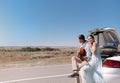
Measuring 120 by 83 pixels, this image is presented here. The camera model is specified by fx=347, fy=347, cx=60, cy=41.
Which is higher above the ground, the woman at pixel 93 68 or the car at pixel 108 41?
the car at pixel 108 41

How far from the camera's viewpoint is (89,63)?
8.48 m

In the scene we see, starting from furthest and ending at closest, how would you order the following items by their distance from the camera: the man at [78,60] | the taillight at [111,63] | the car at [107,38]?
the car at [107,38], the man at [78,60], the taillight at [111,63]

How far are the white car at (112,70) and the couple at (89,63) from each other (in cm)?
72

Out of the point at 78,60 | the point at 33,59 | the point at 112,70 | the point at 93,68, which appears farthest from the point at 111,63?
the point at 33,59

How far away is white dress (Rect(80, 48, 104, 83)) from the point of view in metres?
8.16

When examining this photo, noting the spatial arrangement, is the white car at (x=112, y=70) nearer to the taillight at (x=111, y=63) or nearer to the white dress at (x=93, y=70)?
the taillight at (x=111, y=63)

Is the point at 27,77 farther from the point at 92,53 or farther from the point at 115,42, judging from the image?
the point at 92,53

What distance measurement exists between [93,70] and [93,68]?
0.05 meters

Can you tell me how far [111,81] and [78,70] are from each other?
2037 mm

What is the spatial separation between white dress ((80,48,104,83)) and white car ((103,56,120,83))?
85cm

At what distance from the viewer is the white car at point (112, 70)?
7.00 m

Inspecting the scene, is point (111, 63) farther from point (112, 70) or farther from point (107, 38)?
point (107, 38)

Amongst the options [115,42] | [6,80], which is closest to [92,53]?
[115,42]

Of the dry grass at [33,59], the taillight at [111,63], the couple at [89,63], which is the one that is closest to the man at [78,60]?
the couple at [89,63]
